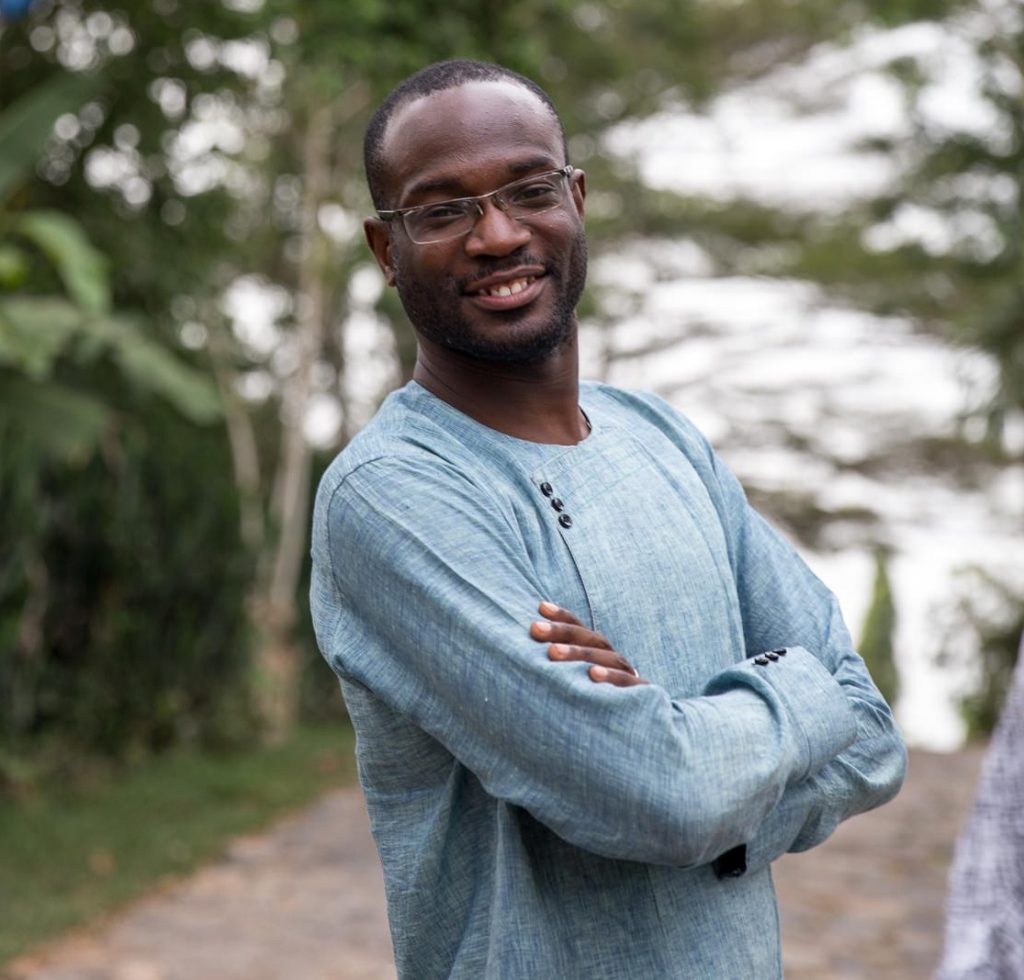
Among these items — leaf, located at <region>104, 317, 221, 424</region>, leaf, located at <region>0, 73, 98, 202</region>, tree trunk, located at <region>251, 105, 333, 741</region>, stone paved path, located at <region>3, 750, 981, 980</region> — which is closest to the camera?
stone paved path, located at <region>3, 750, 981, 980</region>

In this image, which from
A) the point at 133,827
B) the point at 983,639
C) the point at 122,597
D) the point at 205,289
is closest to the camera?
the point at 133,827

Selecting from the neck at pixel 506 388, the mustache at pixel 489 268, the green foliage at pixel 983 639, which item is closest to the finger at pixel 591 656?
the neck at pixel 506 388

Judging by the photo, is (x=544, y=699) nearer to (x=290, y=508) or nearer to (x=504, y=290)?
(x=504, y=290)

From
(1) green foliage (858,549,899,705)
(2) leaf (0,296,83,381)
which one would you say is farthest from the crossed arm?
(1) green foliage (858,549,899,705)

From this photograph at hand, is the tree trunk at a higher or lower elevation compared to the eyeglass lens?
lower

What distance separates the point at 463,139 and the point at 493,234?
12 cm

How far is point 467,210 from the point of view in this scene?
5.76 ft

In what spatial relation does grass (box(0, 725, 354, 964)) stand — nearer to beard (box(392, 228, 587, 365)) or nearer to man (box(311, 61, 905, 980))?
man (box(311, 61, 905, 980))

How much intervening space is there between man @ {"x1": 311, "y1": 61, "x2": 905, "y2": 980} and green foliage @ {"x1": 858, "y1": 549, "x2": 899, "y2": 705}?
12.0 m

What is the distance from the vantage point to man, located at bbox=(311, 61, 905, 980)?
5.16 feet

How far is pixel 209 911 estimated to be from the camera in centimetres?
659

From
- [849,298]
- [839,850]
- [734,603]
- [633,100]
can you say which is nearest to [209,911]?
[839,850]

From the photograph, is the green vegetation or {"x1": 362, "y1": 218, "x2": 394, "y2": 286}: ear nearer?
{"x1": 362, "y1": 218, "x2": 394, "y2": 286}: ear

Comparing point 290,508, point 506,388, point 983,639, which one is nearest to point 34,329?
point 290,508
